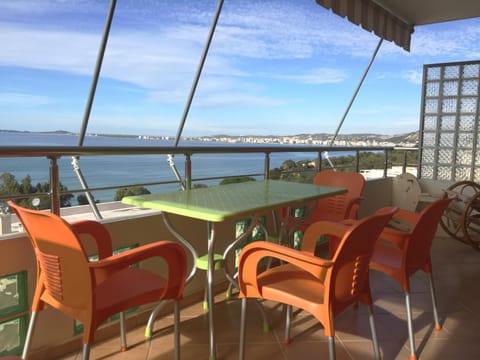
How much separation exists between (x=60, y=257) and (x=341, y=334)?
5.04 ft

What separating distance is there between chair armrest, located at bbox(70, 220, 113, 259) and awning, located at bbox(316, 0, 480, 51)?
125 inches

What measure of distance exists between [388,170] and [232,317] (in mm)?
3632

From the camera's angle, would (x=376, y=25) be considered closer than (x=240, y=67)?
Yes

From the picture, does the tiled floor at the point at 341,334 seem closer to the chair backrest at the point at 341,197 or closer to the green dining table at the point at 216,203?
the green dining table at the point at 216,203

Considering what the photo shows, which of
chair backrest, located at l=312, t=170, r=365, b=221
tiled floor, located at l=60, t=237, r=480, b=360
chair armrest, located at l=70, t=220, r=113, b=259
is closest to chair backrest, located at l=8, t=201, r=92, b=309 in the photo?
chair armrest, located at l=70, t=220, r=113, b=259

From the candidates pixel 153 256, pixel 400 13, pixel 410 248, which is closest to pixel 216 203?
pixel 153 256

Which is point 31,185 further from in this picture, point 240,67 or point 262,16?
point 240,67

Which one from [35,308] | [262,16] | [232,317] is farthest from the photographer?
[262,16]

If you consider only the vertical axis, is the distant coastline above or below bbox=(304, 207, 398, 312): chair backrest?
above

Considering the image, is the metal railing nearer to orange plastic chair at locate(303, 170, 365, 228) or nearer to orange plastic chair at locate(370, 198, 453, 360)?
orange plastic chair at locate(303, 170, 365, 228)

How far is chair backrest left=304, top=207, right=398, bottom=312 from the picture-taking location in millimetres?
1234

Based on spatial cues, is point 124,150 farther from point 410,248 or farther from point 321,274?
point 410,248

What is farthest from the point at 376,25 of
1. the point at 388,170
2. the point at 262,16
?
the point at 262,16

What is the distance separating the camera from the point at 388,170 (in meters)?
5.08
